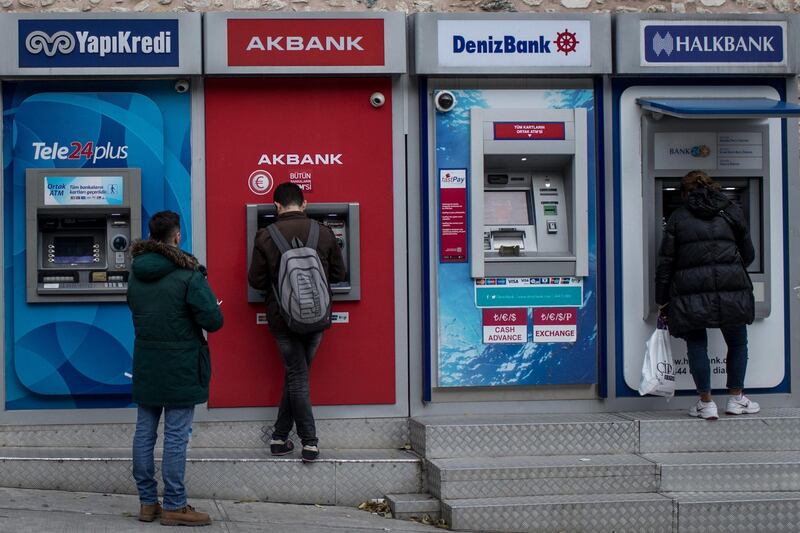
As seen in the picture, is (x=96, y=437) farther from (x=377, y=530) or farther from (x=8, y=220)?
(x=377, y=530)

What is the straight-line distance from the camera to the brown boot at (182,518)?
6.23 meters

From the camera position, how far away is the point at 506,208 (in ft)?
25.7

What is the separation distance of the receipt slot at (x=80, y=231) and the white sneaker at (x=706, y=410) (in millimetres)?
3855

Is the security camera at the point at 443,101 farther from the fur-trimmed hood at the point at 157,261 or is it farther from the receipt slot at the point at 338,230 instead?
the fur-trimmed hood at the point at 157,261

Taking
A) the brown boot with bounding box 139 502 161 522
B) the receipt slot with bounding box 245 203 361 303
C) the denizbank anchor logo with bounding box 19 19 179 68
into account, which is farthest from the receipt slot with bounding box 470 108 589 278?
the brown boot with bounding box 139 502 161 522

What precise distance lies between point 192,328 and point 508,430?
221cm

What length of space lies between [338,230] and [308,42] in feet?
4.14

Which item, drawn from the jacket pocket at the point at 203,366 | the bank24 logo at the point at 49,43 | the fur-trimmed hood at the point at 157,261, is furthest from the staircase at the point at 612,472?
the bank24 logo at the point at 49,43

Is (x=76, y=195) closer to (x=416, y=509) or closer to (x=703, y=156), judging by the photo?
(x=416, y=509)

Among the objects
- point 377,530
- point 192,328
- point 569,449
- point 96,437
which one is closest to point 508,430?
point 569,449

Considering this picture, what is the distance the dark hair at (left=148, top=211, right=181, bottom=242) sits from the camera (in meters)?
6.17

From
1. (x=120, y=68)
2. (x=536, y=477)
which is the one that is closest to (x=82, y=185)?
(x=120, y=68)

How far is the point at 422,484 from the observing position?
7117 mm

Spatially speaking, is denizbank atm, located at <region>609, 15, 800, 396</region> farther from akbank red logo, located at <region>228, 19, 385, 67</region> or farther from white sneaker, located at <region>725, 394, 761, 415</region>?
akbank red logo, located at <region>228, 19, 385, 67</region>
